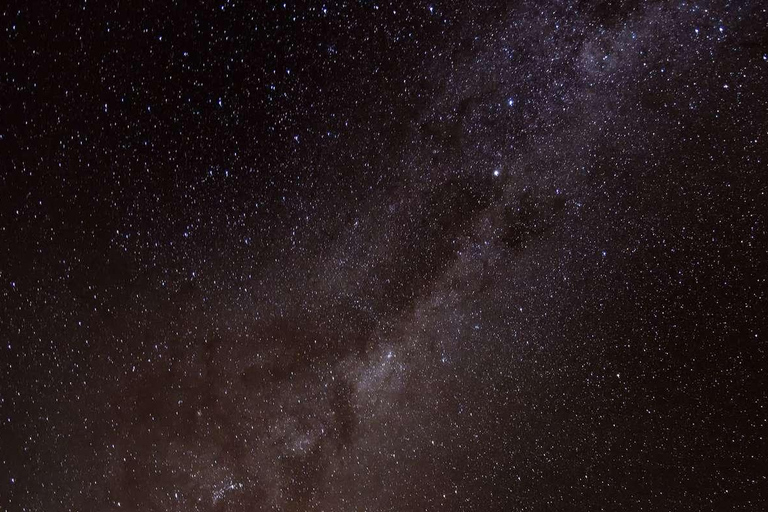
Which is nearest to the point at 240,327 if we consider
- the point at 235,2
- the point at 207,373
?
the point at 207,373

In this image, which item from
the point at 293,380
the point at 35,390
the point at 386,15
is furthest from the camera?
the point at 293,380

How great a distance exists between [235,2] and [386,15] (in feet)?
1.28

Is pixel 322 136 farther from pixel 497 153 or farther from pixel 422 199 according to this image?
pixel 497 153

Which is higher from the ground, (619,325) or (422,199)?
(422,199)

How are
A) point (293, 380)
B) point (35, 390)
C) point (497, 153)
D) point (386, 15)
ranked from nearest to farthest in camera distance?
point (386, 15)
point (497, 153)
point (35, 390)
point (293, 380)

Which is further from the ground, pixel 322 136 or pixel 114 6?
pixel 114 6

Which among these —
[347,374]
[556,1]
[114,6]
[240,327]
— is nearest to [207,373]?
[240,327]

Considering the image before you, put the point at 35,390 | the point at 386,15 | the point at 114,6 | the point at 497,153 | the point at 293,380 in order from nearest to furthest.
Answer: the point at 114,6 → the point at 386,15 → the point at 497,153 → the point at 35,390 → the point at 293,380

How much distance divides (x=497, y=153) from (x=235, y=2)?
2.64 ft

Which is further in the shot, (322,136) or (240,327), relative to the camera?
(240,327)

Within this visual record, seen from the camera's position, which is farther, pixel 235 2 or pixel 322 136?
pixel 322 136

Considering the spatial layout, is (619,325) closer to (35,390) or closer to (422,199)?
(422,199)

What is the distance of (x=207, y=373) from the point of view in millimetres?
1727

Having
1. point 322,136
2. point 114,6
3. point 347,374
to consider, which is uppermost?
point 114,6
